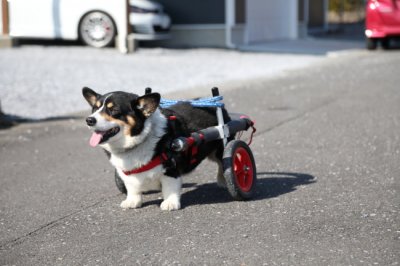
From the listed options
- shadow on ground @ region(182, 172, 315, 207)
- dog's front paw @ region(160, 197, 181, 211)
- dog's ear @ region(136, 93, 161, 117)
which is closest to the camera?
dog's ear @ region(136, 93, 161, 117)

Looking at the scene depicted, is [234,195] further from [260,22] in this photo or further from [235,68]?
[260,22]

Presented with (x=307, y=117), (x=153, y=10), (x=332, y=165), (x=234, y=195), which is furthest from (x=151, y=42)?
(x=234, y=195)

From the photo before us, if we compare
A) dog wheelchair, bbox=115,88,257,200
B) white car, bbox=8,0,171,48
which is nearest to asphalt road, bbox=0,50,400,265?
dog wheelchair, bbox=115,88,257,200

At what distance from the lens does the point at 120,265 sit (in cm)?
426

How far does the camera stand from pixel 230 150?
5473 millimetres

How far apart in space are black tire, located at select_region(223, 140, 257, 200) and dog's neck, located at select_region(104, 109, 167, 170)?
0.55 m

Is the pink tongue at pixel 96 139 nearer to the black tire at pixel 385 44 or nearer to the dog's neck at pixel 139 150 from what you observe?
the dog's neck at pixel 139 150

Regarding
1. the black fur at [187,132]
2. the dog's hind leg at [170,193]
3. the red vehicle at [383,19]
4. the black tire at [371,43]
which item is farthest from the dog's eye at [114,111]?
the black tire at [371,43]

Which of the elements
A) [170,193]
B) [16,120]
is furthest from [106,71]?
[170,193]

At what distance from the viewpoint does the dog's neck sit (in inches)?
201

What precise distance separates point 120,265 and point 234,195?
53.1 inches

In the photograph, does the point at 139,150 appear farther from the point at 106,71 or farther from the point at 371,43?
the point at 371,43

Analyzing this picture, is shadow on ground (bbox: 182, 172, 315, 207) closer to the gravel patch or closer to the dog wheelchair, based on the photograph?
the dog wheelchair

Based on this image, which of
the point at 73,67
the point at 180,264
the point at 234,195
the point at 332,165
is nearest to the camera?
the point at 180,264
